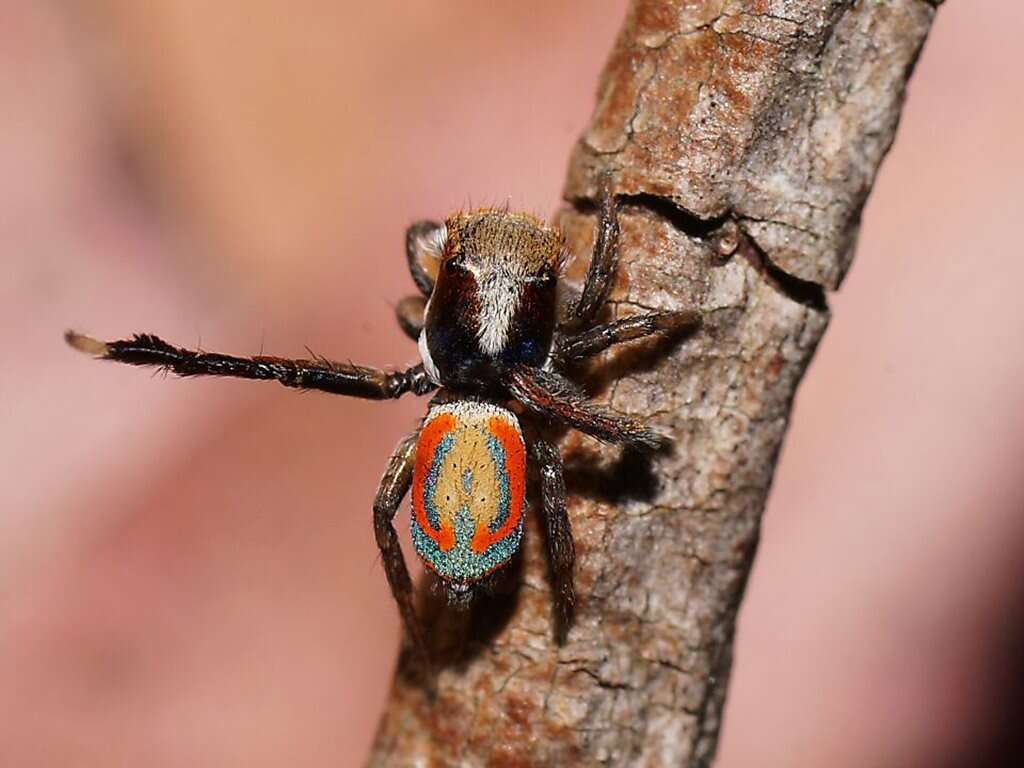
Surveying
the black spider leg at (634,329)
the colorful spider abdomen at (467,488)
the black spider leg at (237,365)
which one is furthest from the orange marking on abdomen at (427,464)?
the black spider leg at (634,329)

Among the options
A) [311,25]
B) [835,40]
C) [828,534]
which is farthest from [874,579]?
[311,25]

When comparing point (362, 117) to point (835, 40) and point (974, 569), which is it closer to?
point (974, 569)

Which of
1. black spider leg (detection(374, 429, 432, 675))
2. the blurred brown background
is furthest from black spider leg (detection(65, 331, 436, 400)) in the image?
the blurred brown background

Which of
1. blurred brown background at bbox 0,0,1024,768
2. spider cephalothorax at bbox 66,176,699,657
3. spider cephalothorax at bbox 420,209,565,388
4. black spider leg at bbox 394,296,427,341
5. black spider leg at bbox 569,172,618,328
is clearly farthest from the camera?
blurred brown background at bbox 0,0,1024,768

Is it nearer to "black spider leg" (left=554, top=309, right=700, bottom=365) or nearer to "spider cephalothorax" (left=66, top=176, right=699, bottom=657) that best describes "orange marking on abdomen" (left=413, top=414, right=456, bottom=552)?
"spider cephalothorax" (left=66, top=176, right=699, bottom=657)

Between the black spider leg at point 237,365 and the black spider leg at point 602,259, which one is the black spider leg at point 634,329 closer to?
the black spider leg at point 602,259

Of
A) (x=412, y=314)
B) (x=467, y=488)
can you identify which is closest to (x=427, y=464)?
(x=467, y=488)

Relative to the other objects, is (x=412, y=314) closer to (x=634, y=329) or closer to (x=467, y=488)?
(x=467, y=488)
